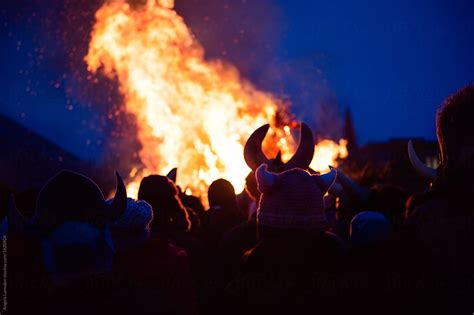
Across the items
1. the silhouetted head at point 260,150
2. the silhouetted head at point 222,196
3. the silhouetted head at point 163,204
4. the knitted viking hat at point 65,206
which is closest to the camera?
the knitted viking hat at point 65,206

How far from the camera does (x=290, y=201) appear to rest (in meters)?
2.83

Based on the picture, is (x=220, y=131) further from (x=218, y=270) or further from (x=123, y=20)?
(x=218, y=270)

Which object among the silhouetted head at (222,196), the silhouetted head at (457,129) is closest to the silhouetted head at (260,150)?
the silhouetted head at (457,129)

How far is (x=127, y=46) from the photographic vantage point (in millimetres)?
16109

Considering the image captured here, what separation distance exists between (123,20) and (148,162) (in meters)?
5.95

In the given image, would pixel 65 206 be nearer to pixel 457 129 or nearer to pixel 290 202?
pixel 290 202

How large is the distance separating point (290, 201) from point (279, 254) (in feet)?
1.10

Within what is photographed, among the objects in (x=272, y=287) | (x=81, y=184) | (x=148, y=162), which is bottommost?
(x=272, y=287)

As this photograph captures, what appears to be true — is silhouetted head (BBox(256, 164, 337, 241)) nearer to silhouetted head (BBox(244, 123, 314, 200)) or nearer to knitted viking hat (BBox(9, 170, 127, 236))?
silhouetted head (BBox(244, 123, 314, 200))

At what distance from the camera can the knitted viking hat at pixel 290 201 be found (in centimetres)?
280

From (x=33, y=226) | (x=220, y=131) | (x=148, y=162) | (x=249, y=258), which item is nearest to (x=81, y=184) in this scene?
(x=33, y=226)

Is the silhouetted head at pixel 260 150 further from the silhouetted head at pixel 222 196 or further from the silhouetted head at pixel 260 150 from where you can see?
the silhouetted head at pixel 222 196

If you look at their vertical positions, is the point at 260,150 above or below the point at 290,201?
above

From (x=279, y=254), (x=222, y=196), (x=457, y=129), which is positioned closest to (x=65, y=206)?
(x=279, y=254)
